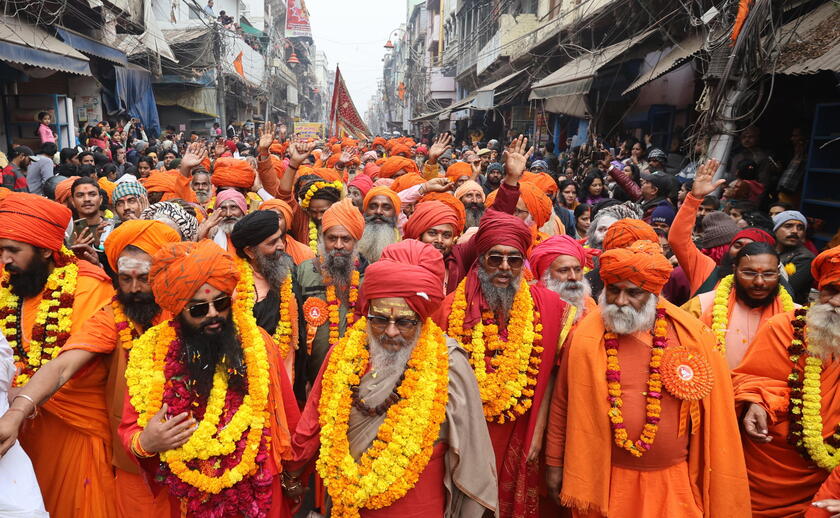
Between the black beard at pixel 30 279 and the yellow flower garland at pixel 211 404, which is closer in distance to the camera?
the yellow flower garland at pixel 211 404

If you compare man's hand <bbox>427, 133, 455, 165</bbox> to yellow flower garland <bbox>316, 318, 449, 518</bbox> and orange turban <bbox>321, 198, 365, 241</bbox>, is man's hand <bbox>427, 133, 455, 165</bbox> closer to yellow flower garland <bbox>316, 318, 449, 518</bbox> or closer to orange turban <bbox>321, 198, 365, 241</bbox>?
orange turban <bbox>321, 198, 365, 241</bbox>

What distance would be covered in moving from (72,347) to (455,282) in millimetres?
2207

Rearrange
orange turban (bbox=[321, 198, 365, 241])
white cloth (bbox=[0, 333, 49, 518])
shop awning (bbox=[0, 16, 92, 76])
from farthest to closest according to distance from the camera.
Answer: shop awning (bbox=[0, 16, 92, 76]) < orange turban (bbox=[321, 198, 365, 241]) < white cloth (bbox=[0, 333, 49, 518])

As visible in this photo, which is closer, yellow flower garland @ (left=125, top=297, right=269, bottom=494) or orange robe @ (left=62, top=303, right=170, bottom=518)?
yellow flower garland @ (left=125, top=297, right=269, bottom=494)

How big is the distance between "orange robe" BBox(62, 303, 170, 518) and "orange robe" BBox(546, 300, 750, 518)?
1892 mm

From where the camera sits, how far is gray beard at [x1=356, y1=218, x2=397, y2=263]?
4.75 metres

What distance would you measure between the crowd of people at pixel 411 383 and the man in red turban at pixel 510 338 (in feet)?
0.04

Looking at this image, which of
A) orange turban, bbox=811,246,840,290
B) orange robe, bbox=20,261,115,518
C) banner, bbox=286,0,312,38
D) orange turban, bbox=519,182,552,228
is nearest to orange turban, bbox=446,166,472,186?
orange turban, bbox=519,182,552,228

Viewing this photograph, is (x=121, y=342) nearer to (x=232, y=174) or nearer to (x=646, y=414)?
(x=646, y=414)

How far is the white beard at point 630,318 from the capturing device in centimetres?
279

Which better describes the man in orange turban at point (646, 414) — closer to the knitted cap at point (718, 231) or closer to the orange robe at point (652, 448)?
the orange robe at point (652, 448)

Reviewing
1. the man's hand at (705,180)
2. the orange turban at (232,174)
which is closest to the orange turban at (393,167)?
the orange turban at (232,174)

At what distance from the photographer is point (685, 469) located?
2.77 m

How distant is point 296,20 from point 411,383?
73.4 m
